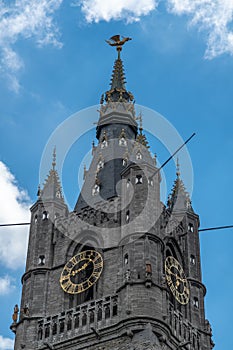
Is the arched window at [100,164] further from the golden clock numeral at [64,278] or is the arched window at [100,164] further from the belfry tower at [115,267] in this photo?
the golden clock numeral at [64,278]

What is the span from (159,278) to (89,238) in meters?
5.98

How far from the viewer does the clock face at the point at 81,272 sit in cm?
5506

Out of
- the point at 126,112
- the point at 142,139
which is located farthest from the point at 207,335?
the point at 126,112

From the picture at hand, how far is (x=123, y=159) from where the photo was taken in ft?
208

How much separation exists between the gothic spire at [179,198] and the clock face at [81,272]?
7950 millimetres

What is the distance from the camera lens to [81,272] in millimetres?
56188

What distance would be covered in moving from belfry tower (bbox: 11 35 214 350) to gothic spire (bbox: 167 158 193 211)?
0.07 metres

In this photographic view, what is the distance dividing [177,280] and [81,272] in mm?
5215

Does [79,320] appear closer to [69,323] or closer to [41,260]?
[69,323]

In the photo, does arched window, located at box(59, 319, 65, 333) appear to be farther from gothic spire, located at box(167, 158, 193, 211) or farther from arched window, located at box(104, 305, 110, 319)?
gothic spire, located at box(167, 158, 193, 211)

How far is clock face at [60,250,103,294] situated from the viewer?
181ft

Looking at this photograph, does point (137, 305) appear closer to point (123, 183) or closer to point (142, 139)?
point (123, 183)

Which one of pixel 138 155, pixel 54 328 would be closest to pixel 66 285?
pixel 54 328

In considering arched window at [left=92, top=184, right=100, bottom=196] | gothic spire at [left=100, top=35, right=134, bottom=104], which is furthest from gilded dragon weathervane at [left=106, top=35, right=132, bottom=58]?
arched window at [left=92, top=184, right=100, bottom=196]
